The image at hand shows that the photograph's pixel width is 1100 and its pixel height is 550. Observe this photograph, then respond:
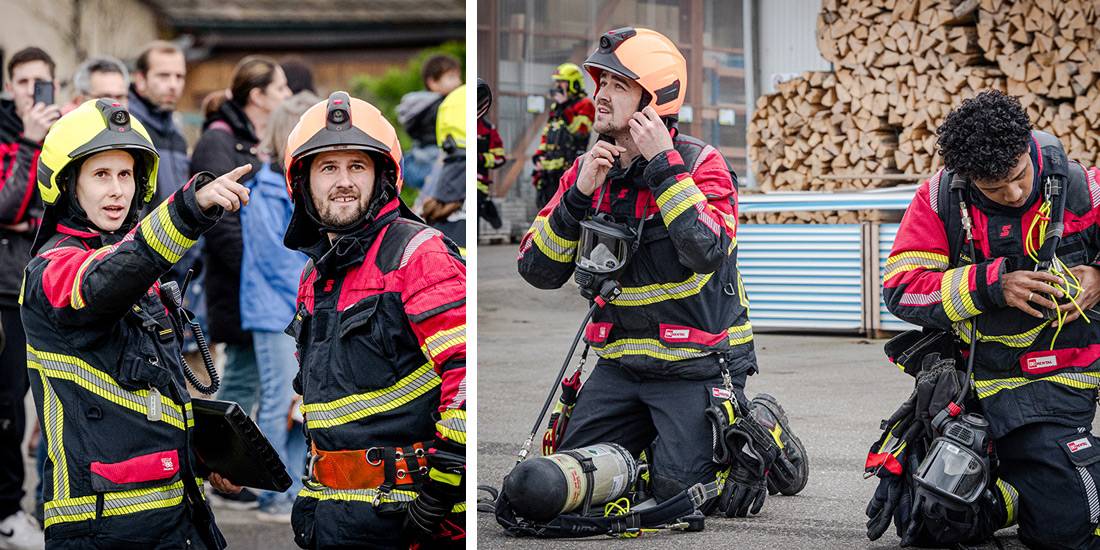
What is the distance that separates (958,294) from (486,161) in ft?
16.3

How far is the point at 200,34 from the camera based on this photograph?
2200cm

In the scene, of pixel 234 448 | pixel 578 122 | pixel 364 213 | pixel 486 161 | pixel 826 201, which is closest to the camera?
pixel 364 213

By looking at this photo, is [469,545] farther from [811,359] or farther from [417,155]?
[417,155]

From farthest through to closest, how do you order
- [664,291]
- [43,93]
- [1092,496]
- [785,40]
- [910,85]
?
1. [785,40]
2. [910,85]
3. [43,93]
4. [664,291]
5. [1092,496]

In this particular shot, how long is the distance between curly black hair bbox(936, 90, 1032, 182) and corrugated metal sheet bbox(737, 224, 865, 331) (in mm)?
3704

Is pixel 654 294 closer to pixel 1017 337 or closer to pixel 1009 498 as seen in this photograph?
pixel 1017 337

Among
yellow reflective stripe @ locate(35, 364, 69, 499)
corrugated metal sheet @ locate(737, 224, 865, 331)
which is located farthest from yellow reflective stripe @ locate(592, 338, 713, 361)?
corrugated metal sheet @ locate(737, 224, 865, 331)

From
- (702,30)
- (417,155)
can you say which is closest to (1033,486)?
(417,155)

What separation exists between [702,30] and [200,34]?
45.3 ft

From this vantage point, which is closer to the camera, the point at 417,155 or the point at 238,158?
the point at 238,158

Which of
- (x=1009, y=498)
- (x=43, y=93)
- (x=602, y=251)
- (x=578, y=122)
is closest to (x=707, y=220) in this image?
(x=602, y=251)

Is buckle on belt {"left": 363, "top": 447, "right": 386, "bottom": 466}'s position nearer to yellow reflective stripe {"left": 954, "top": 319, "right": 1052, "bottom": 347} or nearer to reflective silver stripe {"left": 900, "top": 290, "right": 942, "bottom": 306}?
reflective silver stripe {"left": 900, "top": 290, "right": 942, "bottom": 306}

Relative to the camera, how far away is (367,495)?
11.3 ft

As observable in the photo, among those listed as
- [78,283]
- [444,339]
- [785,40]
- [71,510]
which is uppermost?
[785,40]
